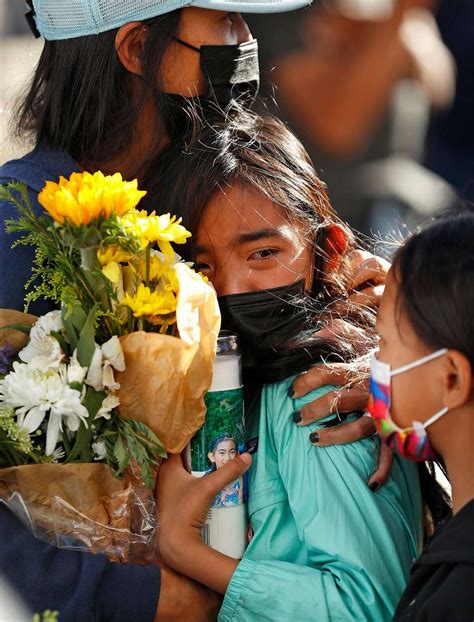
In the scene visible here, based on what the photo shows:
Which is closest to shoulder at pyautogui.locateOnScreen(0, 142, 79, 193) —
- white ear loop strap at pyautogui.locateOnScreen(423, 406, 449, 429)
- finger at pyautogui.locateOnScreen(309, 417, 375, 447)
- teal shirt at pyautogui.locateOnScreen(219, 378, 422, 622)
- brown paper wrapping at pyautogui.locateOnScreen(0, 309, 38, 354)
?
brown paper wrapping at pyautogui.locateOnScreen(0, 309, 38, 354)

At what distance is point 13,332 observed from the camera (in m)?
2.26

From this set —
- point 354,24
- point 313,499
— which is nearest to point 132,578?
point 313,499

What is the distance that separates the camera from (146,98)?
111 inches

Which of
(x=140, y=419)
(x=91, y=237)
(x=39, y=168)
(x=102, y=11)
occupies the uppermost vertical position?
(x=102, y=11)

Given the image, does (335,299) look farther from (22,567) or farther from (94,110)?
(22,567)

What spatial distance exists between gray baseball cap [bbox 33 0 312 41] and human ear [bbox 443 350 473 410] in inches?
51.2

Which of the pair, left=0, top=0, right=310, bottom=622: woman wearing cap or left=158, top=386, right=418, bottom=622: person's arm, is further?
left=0, top=0, right=310, bottom=622: woman wearing cap

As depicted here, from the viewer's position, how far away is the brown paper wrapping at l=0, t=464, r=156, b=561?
2195 mm

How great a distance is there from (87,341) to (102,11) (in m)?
1.09

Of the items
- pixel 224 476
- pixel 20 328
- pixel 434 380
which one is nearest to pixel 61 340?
pixel 20 328

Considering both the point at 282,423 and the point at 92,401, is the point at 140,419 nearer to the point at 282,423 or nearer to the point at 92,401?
the point at 92,401

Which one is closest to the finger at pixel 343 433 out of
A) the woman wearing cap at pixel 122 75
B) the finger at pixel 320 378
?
the finger at pixel 320 378

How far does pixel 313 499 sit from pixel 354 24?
2.50 meters

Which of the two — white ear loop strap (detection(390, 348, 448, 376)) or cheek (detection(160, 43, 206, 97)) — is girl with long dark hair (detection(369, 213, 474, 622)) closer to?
white ear loop strap (detection(390, 348, 448, 376))
